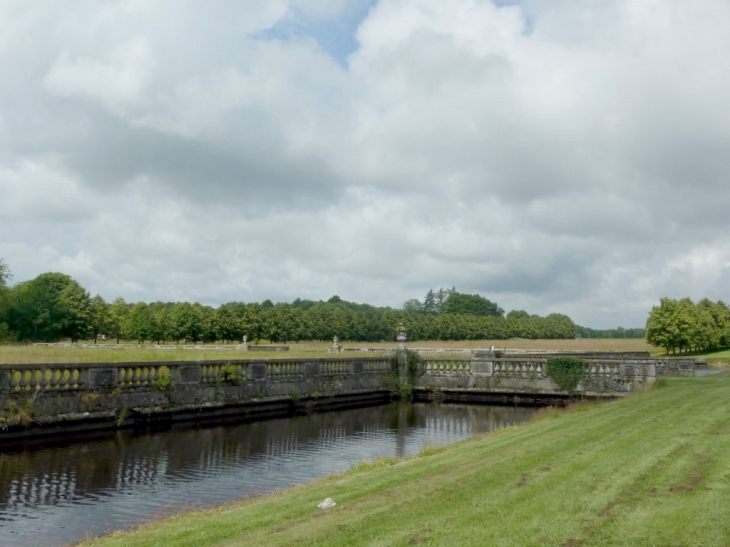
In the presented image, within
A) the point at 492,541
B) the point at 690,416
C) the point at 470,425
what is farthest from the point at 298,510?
the point at 470,425

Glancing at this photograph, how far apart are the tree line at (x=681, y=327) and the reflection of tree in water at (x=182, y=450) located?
2085 inches

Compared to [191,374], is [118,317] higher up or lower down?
higher up

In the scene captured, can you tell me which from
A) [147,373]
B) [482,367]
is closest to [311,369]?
[147,373]

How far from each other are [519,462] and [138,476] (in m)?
7.23

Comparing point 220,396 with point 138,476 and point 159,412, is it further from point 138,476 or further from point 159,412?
point 138,476

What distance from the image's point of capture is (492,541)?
19.6ft

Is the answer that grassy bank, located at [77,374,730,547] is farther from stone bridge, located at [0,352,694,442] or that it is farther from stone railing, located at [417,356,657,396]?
stone railing, located at [417,356,657,396]

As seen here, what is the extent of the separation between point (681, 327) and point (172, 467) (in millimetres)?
68701

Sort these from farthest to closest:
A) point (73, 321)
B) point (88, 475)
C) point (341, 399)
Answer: point (73, 321), point (341, 399), point (88, 475)

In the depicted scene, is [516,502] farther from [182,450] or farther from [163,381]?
[163,381]

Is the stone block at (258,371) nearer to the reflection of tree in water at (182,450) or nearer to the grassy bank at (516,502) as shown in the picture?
the reflection of tree in water at (182,450)

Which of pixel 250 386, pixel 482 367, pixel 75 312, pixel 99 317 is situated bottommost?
pixel 250 386

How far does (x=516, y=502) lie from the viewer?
744 cm

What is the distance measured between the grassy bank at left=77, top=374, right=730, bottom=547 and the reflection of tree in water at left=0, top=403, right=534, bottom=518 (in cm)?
343
